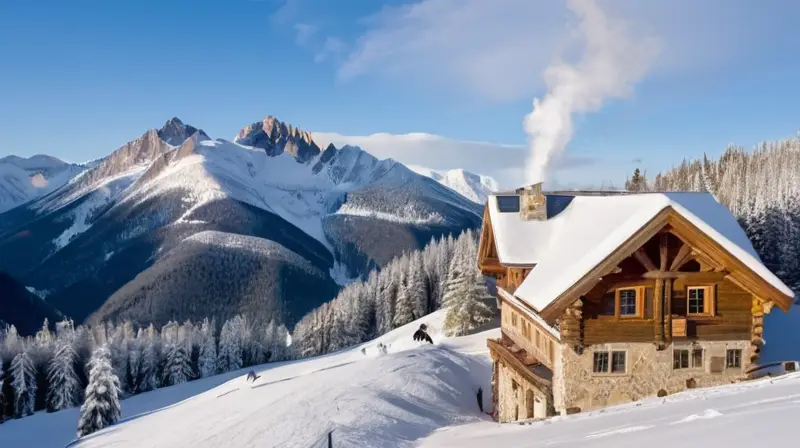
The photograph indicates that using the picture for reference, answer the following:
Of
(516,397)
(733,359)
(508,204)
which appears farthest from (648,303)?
(508,204)

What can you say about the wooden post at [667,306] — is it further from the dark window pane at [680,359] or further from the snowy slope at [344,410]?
the snowy slope at [344,410]

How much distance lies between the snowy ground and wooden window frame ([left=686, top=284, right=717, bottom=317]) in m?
2.88

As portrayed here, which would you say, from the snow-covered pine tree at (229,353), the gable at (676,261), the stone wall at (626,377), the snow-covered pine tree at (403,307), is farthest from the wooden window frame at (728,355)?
the snow-covered pine tree at (229,353)

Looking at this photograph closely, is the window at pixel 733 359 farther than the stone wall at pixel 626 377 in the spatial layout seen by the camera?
Yes

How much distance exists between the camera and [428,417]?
23.3 meters

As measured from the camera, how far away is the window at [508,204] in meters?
26.9

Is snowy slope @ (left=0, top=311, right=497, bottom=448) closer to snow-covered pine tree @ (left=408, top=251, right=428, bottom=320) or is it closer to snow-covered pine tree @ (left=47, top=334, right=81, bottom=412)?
snow-covered pine tree @ (left=47, top=334, right=81, bottom=412)

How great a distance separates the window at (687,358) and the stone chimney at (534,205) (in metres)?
8.03

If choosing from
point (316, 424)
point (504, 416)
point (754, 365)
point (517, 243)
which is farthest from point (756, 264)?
point (316, 424)

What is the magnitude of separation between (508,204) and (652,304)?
27.9ft

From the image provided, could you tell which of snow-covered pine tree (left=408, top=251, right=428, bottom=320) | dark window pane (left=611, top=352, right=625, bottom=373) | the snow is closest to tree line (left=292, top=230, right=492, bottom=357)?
snow-covered pine tree (left=408, top=251, right=428, bottom=320)

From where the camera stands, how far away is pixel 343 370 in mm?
32906

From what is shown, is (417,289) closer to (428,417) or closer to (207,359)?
(207,359)

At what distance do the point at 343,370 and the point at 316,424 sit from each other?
481 inches
